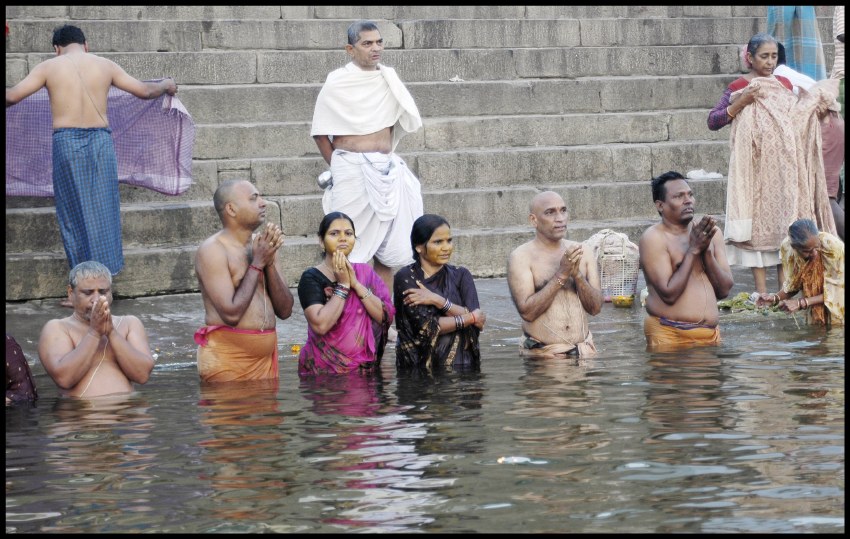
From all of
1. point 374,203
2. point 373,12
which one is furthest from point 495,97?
point 374,203

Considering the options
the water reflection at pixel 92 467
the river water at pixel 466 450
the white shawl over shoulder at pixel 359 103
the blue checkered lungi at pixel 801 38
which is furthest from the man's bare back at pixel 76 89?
the blue checkered lungi at pixel 801 38

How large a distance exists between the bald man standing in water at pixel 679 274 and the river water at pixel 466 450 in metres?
0.23

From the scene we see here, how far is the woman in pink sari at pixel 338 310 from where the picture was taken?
26.4 ft

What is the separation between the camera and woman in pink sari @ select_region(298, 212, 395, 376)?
8.05 meters

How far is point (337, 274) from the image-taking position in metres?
8.07

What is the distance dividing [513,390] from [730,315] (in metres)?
2.98

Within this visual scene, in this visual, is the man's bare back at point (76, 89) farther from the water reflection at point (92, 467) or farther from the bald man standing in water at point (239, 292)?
the water reflection at point (92, 467)

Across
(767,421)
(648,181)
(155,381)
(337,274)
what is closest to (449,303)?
(337,274)

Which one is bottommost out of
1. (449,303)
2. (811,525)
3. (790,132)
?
(811,525)

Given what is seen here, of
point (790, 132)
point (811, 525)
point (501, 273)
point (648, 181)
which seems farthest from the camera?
point (648, 181)

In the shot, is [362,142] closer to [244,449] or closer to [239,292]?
[239,292]

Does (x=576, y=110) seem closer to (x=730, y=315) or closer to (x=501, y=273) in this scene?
(x=501, y=273)

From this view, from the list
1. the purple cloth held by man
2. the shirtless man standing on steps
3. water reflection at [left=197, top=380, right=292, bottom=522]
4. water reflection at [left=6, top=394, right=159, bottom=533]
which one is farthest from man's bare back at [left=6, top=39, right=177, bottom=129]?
water reflection at [left=6, top=394, right=159, bottom=533]

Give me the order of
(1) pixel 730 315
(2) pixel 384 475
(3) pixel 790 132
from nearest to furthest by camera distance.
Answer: (2) pixel 384 475 < (1) pixel 730 315 < (3) pixel 790 132
